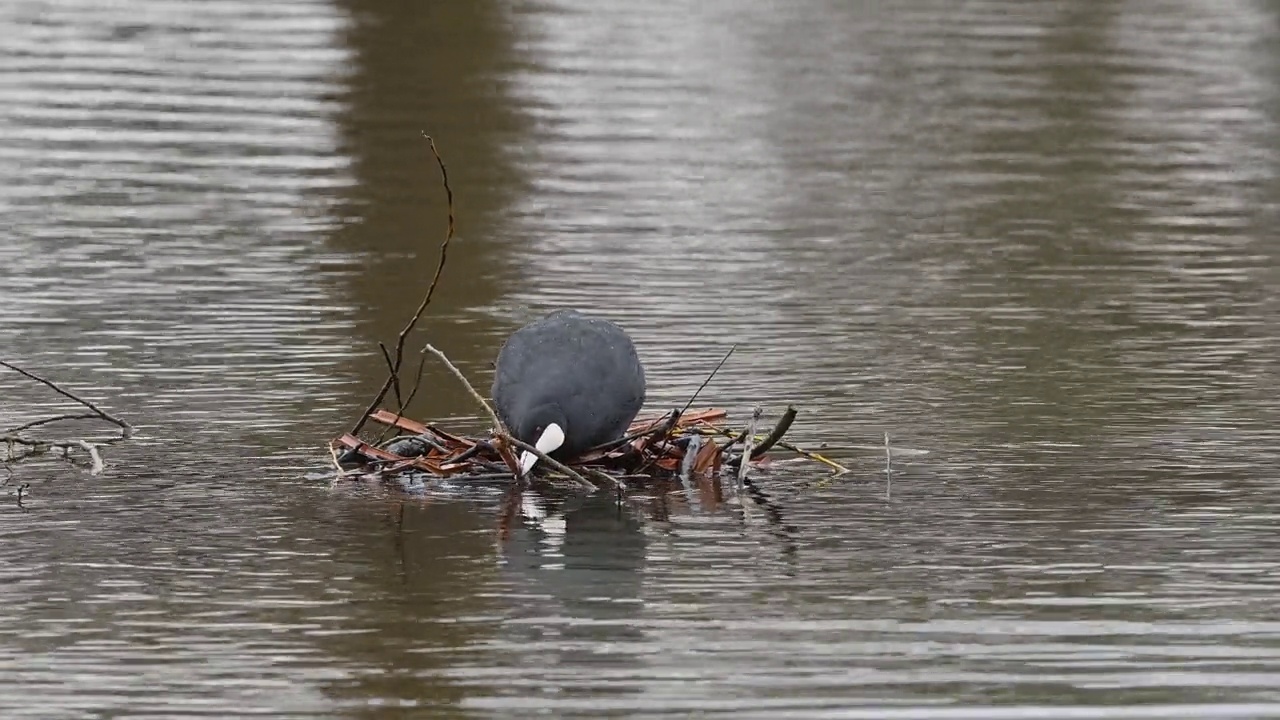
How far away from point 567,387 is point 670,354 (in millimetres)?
2240

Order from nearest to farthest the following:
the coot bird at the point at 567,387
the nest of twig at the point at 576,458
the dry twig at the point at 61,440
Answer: the coot bird at the point at 567,387
the nest of twig at the point at 576,458
the dry twig at the point at 61,440

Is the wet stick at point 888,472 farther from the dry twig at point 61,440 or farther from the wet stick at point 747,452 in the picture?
the dry twig at point 61,440

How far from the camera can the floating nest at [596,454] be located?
706 centimetres

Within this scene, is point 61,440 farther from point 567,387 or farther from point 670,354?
point 670,354

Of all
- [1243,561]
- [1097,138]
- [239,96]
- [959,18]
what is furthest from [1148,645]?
[959,18]

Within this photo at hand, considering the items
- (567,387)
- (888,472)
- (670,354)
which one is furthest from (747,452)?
(670,354)

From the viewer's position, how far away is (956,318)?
32.4ft

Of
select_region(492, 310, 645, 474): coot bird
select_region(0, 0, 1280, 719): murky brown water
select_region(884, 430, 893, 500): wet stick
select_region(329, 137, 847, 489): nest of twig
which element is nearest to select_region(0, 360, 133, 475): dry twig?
select_region(0, 0, 1280, 719): murky brown water

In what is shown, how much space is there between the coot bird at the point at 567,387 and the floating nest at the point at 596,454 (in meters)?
0.08

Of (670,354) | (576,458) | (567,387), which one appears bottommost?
(670,354)

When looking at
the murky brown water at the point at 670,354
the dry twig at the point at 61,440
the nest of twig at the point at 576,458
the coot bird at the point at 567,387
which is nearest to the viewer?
the murky brown water at the point at 670,354

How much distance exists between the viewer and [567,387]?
22.4ft

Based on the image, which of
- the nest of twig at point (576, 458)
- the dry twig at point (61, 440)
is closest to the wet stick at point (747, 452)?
the nest of twig at point (576, 458)

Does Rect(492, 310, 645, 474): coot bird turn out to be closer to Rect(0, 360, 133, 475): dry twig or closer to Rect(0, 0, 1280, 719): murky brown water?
Rect(0, 0, 1280, 719): murky brown water
